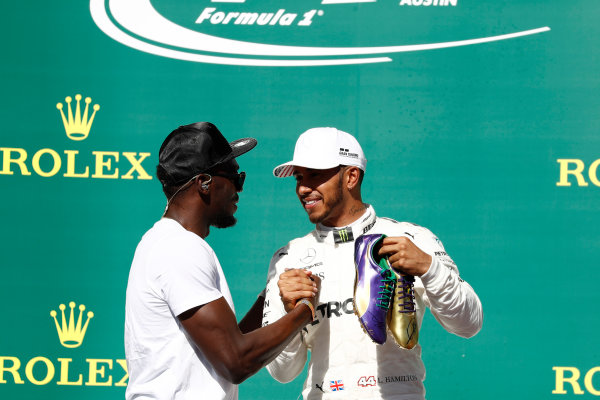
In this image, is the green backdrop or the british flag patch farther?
the green backdrop

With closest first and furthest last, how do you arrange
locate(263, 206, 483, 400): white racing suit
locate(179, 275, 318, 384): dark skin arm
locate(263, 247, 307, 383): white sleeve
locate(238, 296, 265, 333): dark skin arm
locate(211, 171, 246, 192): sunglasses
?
1. locate(179, 275, 318, 384): dark skin arm
2. locate(211, 171, 246, 192): sunglasses
3. locate(263, 206, 483, 400): white racing suit
4. locate(263, 247, 307, 383): white sleeve
5. locate(238, 296, 265, 333): dark skin arm

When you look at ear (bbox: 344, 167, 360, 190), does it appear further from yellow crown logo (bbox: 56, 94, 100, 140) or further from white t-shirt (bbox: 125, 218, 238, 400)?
yellow crown logo (bbox: 56, 94, 100, 140)

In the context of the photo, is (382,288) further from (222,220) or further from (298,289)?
(222,220)

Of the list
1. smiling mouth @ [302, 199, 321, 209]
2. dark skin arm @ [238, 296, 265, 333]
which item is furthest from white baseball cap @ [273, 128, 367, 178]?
dark skin arm @ [238, 296, 265, 333]

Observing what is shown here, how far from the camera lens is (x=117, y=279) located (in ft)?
11.7

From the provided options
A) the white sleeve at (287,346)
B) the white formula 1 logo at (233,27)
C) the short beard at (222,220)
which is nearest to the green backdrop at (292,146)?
the white formula 1 logo at (233,27)

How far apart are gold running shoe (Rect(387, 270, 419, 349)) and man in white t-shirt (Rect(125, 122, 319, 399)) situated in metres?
0.30

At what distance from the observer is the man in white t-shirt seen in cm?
177

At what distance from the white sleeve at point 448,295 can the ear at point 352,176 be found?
0.29 metres

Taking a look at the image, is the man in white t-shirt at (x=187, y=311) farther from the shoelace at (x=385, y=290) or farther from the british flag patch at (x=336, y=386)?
the british flag patch at (x=336, y=386)

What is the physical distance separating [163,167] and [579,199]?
2.32 m

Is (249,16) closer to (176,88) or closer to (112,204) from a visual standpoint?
(176,88)

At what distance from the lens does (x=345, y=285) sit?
233cm

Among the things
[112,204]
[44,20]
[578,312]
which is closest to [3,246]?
[112,204]
